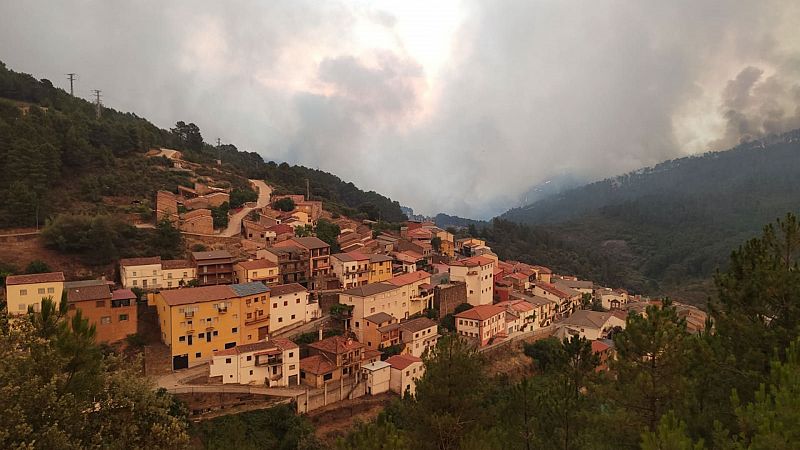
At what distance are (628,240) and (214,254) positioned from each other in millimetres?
145842

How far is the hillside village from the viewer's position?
28875mm

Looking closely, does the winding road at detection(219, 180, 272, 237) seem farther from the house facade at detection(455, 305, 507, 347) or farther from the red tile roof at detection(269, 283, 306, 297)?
the house facade at detection(455, 305, 507, 347)

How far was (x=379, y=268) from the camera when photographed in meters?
44.3

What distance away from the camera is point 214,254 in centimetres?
3866

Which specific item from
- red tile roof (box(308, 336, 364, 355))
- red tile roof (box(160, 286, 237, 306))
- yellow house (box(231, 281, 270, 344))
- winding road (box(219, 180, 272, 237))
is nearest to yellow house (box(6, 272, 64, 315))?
red tile roof (box(160, 286, 237, 306))

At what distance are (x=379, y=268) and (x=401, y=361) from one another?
12861 mm

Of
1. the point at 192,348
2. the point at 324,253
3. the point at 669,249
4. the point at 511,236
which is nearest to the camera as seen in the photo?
the point at 192,348

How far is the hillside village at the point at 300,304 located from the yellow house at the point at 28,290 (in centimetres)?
6

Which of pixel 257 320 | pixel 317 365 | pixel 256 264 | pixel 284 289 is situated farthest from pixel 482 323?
pixel 256 264

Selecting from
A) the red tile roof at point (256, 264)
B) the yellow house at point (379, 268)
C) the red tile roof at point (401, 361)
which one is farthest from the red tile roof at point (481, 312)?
the red tile roof at point (256, 264)

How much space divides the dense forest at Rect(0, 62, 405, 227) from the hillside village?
5.30m

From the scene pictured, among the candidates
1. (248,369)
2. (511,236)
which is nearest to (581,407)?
(248,369)

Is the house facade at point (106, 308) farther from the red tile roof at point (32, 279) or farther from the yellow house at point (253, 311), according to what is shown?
the yellow house at point (253, 311)

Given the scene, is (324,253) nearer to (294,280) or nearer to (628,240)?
(294,280)
